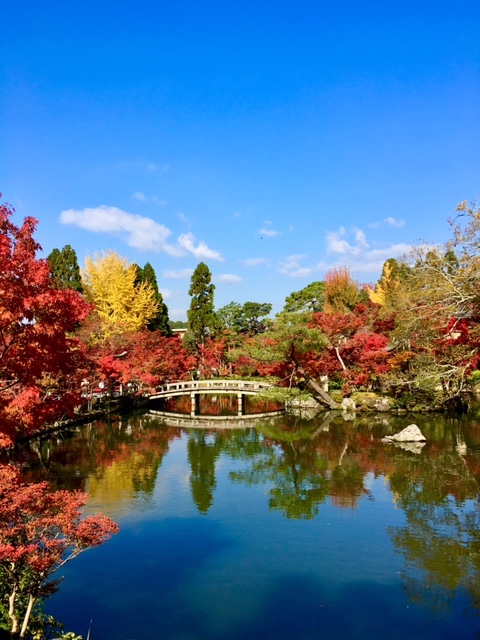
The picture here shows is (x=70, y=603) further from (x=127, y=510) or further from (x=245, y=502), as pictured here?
(x=245, y=502)

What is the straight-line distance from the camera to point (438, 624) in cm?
711

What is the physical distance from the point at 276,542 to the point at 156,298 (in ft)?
109

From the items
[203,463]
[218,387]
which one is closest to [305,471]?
[203,463]

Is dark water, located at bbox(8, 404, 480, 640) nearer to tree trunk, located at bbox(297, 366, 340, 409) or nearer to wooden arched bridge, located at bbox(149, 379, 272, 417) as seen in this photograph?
wooden arched bridge, located at bbox(149, 379, 272, 417)

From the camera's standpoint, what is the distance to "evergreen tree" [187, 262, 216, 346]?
40.3 m

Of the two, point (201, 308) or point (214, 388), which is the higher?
point (201, 308)

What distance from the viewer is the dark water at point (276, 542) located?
726 cm

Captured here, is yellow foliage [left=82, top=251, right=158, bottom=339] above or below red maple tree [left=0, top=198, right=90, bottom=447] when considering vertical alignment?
above

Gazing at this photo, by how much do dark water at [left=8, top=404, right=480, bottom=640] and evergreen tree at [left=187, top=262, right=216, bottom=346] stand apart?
2167 cm

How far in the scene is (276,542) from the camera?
1002cm

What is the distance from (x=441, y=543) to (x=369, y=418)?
49.7 feet

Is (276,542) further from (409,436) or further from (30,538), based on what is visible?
(409,436)

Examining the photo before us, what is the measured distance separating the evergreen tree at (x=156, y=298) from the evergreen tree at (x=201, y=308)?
95.4 inches

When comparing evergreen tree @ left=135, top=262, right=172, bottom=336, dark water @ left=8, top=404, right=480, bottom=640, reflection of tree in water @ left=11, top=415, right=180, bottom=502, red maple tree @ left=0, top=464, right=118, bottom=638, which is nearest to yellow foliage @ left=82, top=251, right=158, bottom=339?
evergreen tree @ left=135, top=262, right=172, bottom=336
